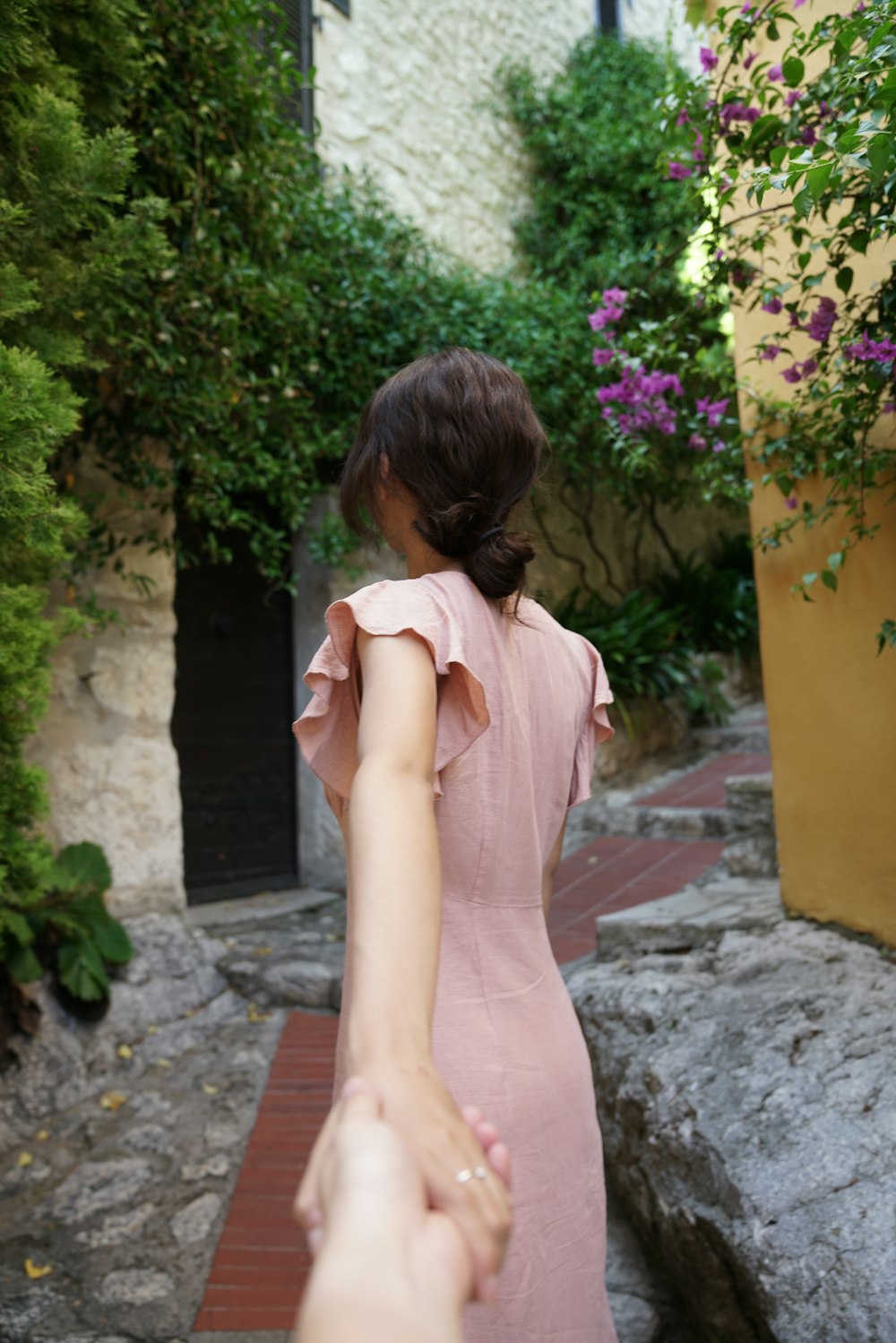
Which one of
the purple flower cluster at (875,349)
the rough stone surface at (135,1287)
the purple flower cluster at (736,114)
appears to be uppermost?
the purple flower cluster at (736,114)

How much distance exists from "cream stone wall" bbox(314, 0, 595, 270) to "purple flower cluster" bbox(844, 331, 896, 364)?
14.6 ft

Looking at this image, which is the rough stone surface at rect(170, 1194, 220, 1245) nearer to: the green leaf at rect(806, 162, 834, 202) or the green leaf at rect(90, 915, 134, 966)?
the green leaf at rect(90, 915, 134, 966)

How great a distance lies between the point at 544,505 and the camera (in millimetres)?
1426

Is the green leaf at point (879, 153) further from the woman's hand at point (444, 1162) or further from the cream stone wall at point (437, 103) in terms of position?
the cream stone wall at point (437, 103)

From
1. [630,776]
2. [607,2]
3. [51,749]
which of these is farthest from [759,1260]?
[607,2]

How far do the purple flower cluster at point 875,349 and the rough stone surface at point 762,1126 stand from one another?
57.3 inches

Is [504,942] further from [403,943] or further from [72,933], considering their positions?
[72,933]

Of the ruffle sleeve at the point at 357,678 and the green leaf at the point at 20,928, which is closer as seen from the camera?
the ruffle sleeve at the point at 357,678

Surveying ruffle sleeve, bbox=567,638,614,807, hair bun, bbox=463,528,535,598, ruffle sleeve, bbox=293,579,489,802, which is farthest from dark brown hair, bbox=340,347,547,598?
ruffle sleeve, bbox=567,638,614,807

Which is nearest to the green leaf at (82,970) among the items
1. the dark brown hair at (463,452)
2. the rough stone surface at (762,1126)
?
the rough stone surface at (762,1126)

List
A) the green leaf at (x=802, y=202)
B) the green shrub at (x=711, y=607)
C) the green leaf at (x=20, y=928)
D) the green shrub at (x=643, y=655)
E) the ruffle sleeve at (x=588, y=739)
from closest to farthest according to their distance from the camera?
the ruffle sleeve at (x=588, y=739), the green leaf at (x=802, y=202), the green leaf at (x=20, y=928), the green shrub at (x=643, y=655), the green shrub at (x=711, y=607)

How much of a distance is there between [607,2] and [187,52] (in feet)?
21.3

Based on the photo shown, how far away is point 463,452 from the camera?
1.10 m

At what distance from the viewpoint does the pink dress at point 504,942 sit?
3.30 ft
